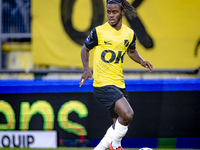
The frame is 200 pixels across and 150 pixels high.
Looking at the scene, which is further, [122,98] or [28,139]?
[28,139]

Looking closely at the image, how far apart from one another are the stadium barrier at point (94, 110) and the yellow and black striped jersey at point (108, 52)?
0.64 m

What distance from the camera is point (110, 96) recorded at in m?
3.30

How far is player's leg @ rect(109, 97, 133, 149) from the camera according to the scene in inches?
127

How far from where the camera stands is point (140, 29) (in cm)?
778

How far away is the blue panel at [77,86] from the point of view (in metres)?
3.96

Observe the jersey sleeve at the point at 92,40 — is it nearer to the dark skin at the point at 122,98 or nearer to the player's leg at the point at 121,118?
the dark skin at the point at 122,98

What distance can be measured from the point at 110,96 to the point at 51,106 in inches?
43.1

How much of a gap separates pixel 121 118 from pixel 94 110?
2.59ft

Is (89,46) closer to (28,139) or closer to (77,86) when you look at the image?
(77,86)

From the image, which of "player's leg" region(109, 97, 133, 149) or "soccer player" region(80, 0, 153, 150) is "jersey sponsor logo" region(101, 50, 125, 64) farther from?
"player's leg" region(109, 97, 133, 149)

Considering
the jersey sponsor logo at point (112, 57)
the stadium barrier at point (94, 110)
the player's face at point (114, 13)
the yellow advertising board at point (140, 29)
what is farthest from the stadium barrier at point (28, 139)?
the yellow advertising board at point (140, 29)

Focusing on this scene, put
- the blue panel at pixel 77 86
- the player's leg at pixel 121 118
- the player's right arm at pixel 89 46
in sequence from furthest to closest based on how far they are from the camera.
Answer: the blue panel at pixel 77 86
the player's right arm at pixel 89 46
the player's leg at pixel 121 118

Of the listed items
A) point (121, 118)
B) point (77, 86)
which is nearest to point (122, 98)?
point (121, 118)

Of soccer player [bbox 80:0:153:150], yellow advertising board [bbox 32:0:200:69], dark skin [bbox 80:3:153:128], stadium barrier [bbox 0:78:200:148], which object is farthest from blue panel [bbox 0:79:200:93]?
yellow advertising board [bbox 32:0:200:69]
